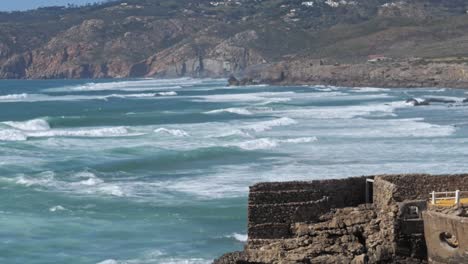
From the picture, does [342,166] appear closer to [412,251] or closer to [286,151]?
[286,151]

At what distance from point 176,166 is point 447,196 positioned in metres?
24.7

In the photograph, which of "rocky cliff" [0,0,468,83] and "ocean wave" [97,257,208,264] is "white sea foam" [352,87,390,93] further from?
"ocean wave" [97,257,208,264]

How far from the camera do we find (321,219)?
13852mm

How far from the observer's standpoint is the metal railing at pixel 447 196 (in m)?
13.1

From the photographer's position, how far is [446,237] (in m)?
12.0

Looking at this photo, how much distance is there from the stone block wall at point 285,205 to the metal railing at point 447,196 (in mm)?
1402

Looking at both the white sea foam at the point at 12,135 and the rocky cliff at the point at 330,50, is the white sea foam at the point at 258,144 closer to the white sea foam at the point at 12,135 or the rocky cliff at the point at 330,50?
the white sea foam at the point at 12,135

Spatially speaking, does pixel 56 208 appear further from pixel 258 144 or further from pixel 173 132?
pixel 173 132

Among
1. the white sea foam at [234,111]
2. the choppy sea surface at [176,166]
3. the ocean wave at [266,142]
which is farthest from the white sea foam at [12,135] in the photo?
the white sea foam at [234,111]

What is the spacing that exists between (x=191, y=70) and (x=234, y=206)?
15242 cm

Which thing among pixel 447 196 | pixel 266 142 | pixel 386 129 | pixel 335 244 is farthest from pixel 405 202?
pixel 386 129

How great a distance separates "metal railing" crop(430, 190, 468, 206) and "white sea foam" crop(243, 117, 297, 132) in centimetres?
4013

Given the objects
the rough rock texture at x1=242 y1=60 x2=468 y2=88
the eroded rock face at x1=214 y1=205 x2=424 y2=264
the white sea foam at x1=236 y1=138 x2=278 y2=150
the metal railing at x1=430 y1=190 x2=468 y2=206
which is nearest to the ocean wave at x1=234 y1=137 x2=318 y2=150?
the white sea foam at x1=236 y1=138 x2=278 y2=150

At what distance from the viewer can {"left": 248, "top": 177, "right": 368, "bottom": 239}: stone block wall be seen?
45.9 ft
